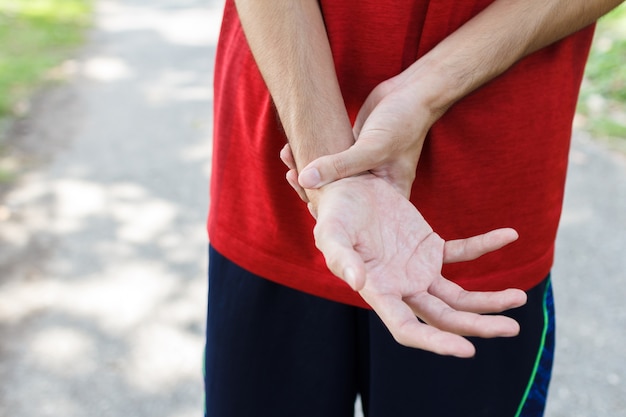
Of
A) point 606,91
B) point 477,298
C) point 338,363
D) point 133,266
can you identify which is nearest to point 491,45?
point 477,298

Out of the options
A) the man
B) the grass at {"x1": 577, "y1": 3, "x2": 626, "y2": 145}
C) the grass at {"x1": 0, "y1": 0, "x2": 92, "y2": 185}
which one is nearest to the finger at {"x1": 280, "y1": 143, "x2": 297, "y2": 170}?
the man

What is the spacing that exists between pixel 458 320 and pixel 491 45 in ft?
1.45

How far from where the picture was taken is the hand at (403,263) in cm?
85

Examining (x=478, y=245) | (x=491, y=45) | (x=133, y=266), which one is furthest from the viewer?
(x=133, y=266)

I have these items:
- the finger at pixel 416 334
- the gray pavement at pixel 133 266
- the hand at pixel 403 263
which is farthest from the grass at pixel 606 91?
the finger at pixel 416 334

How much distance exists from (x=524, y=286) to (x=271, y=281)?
0.44 metres

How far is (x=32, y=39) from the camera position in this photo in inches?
222

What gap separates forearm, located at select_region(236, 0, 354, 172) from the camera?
1.06 metres

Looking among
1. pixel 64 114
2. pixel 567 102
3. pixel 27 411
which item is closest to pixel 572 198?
pixel 567 102

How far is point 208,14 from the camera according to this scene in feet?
21.9

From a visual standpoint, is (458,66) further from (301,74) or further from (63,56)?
(63,56)

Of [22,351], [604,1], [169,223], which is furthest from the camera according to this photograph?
[169,223]

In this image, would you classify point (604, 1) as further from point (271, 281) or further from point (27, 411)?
point (27, 411)

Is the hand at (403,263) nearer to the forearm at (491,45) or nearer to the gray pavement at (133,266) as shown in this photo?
the forearm at (491,45)
